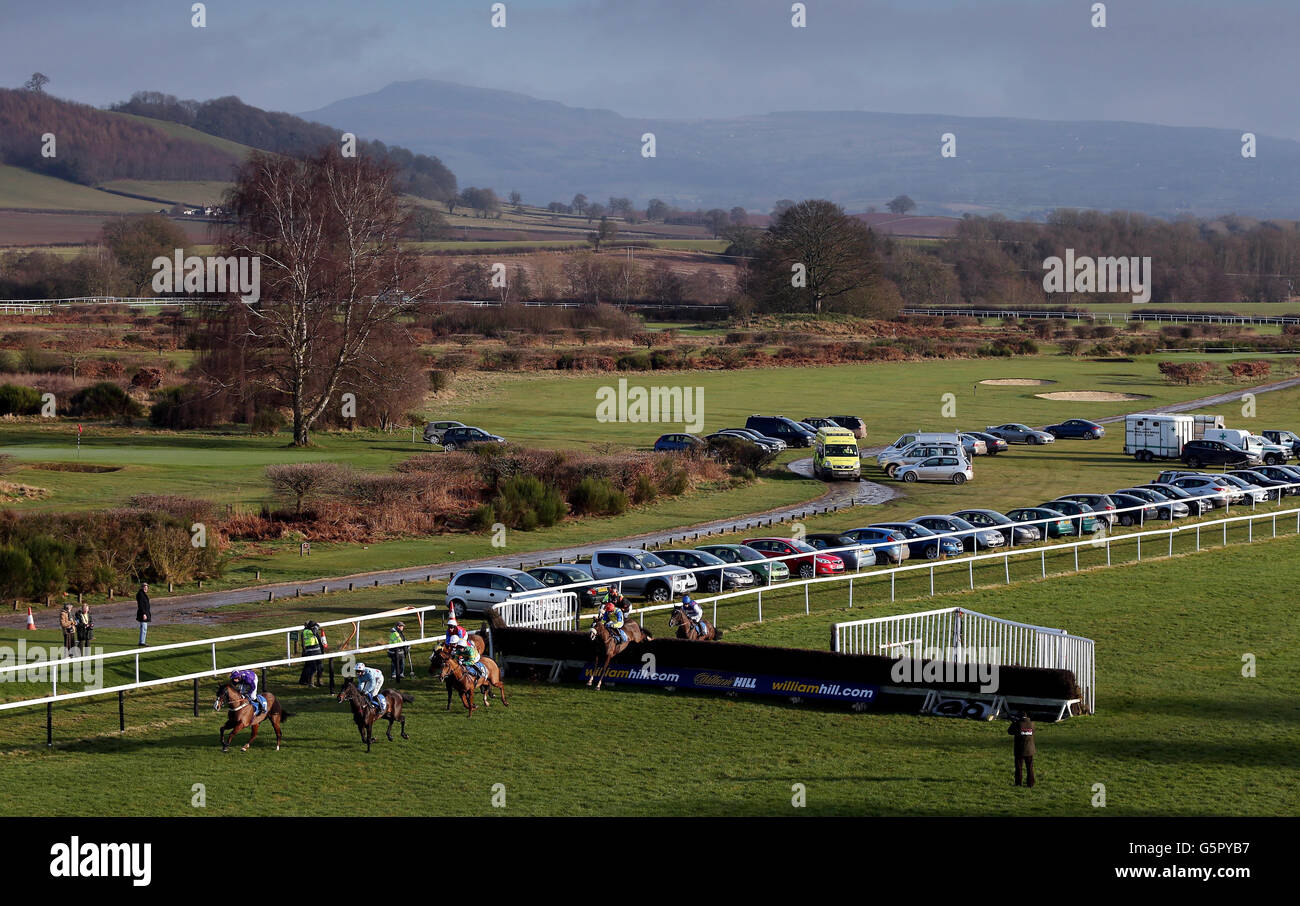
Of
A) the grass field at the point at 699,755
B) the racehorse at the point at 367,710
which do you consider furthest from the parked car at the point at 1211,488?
the racehorse at the point at 367,710

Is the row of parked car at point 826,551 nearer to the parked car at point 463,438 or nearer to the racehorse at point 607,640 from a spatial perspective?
the racehorse at point 607,640

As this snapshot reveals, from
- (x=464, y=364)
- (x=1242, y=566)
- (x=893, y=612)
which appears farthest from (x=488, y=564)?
(x=464, y=364)

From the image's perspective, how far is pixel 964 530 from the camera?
41469 millimetres

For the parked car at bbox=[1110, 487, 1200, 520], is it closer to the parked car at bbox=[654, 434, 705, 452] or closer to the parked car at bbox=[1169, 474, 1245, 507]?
the parked car at bbox=[1169, 474, 1245, 507]

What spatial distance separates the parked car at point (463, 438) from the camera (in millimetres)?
62156

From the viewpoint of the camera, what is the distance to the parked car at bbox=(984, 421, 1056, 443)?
69.3 m

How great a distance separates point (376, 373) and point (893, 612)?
4377 cm

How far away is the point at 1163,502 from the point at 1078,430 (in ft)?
86.5

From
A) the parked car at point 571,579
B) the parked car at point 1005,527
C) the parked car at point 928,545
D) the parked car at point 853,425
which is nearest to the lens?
the parked car at point 571,579

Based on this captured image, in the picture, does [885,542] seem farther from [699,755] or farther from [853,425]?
[853,425]

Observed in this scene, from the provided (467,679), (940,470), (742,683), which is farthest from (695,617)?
(940,470)

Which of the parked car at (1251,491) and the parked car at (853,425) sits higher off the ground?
the parked car at (853,425)

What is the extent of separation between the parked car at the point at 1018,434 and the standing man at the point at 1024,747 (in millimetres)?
52496
